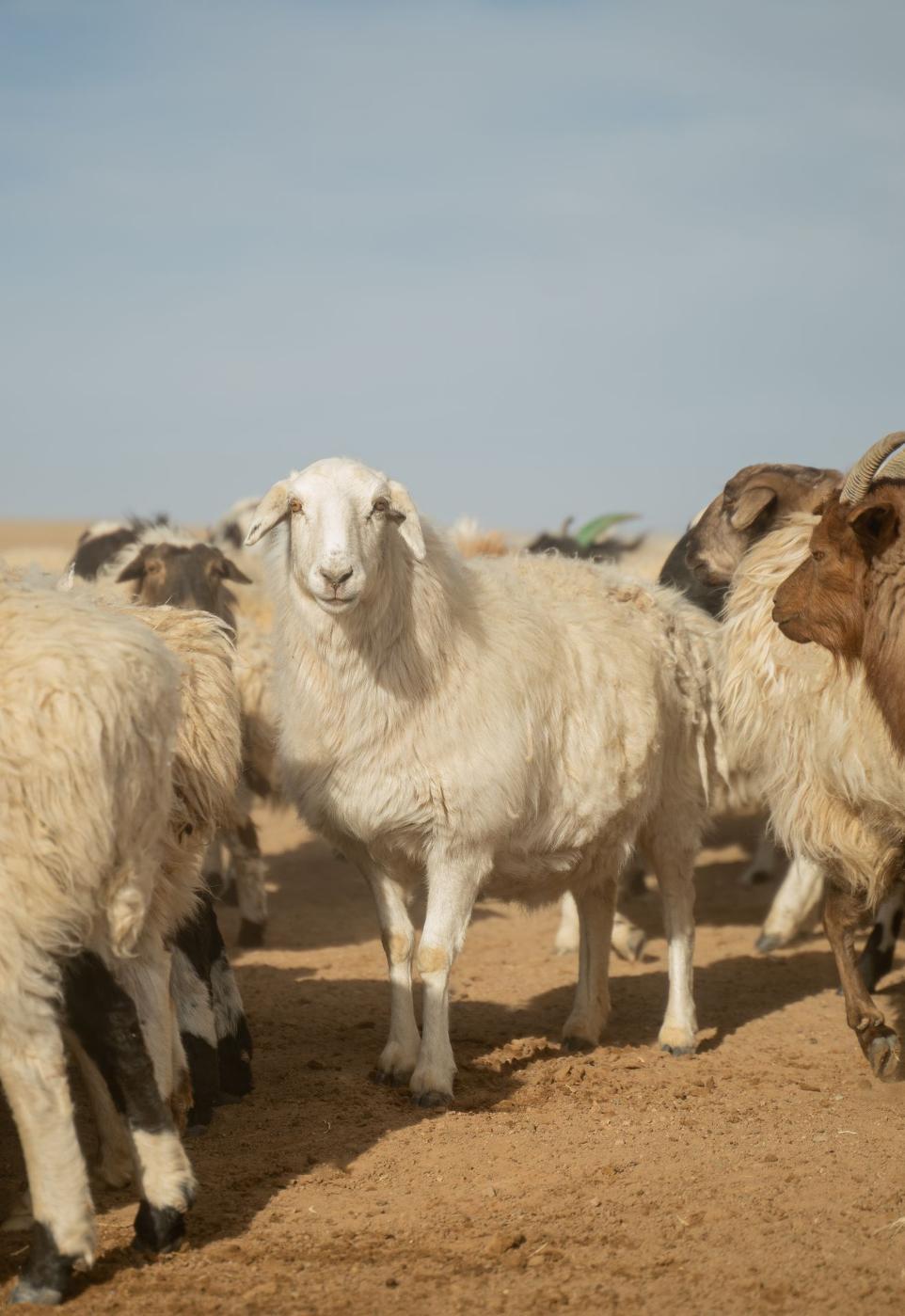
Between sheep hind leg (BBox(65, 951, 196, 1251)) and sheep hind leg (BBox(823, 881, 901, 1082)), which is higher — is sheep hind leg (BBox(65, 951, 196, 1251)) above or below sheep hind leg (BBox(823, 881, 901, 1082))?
above

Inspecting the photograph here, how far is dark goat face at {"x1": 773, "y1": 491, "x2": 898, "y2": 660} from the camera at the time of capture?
5965mm

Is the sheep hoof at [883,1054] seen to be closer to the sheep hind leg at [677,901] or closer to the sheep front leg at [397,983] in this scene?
the sheep hind leg at [677,901]

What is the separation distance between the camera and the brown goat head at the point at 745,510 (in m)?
8.58

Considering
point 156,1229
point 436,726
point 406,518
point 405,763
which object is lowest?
point 156,1229

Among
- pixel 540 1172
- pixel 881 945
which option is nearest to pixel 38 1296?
pixel 540 1172

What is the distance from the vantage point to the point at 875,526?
598 centimetres

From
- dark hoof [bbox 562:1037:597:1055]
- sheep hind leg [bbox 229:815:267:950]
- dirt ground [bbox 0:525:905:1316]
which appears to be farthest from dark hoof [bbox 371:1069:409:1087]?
sheep hind leg [bbox 229:815:267:950]

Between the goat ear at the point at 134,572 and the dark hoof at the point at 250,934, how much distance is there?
8.29 ft

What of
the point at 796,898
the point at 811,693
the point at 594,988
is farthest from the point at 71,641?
the point at 796,898

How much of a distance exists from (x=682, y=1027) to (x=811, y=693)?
2.06 metres

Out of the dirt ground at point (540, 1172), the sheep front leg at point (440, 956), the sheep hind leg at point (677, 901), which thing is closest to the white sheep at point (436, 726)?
the sheep front leg at point (440, 956)

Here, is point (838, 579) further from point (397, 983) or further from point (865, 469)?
point (397, 983)

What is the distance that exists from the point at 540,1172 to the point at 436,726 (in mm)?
2049

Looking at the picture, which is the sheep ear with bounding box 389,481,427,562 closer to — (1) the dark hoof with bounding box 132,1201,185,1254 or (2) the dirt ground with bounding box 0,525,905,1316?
(2) the dirt ground with bounding box 0,525,905,1316
